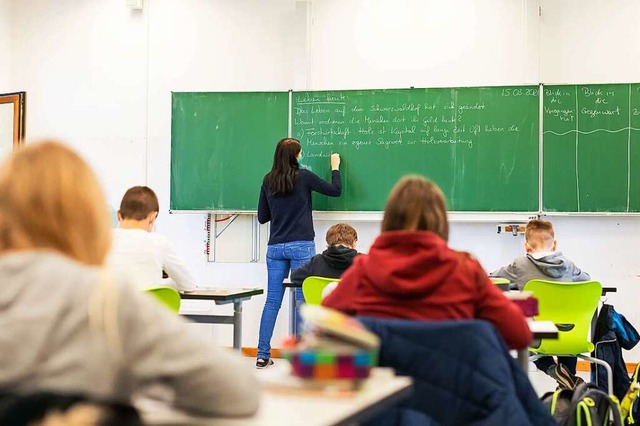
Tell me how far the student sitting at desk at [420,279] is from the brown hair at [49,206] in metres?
1.01

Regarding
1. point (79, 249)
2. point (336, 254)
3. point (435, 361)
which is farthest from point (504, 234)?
point (79, 249)

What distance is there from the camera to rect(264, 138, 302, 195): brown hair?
5.31 meters

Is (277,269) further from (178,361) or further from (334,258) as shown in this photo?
(178,361)

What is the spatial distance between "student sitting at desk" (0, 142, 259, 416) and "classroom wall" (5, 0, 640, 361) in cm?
486

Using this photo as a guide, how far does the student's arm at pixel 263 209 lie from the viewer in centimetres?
549

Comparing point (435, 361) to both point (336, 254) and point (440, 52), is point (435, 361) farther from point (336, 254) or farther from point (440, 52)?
point (440, 52)

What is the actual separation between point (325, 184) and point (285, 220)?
1.29ft

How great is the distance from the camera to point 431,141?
5590 millimetres

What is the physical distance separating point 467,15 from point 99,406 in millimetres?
5272

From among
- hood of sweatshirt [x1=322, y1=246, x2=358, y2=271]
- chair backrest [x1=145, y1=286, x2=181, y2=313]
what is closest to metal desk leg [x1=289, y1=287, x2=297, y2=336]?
hood of sweatshirt [x1=322, y1=246, x2=358, y2=271]

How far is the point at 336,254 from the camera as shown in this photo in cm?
412

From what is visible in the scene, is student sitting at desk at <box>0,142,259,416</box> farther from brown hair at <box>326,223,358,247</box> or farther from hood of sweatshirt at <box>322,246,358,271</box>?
brown hair at <box>326,223,358,247</box>

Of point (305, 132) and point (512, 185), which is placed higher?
point (305, 132)

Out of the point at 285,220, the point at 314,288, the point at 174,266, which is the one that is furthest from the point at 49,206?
the point at 285,220
